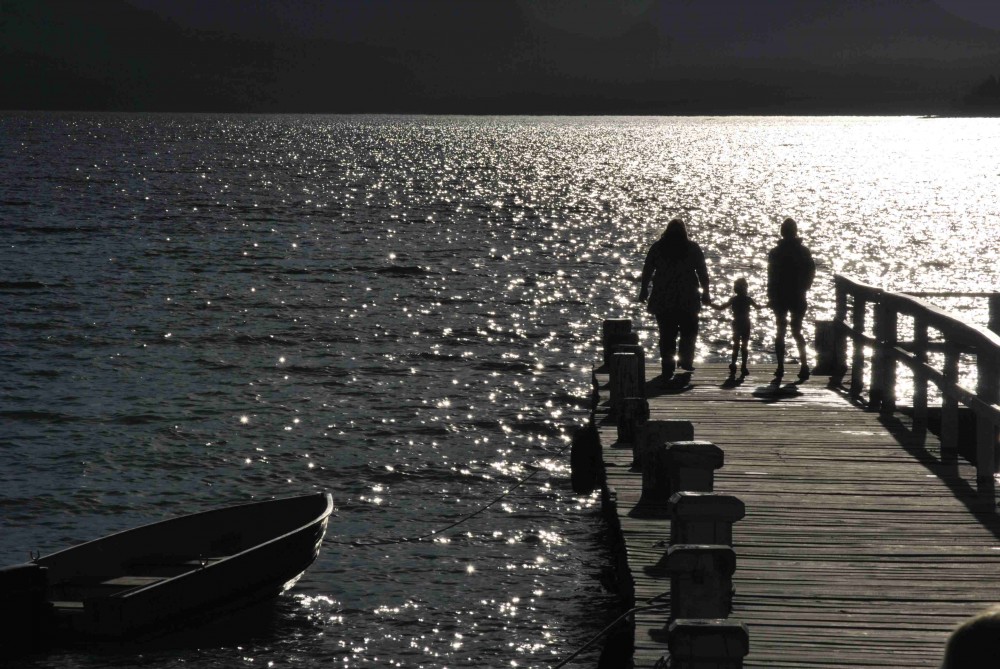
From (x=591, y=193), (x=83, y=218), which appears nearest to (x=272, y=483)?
(x=83, y=218)

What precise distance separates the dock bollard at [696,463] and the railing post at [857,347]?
276 inches

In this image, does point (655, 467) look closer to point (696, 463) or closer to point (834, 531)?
point (834, 531)

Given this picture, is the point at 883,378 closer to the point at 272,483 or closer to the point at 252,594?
the point at 252,594

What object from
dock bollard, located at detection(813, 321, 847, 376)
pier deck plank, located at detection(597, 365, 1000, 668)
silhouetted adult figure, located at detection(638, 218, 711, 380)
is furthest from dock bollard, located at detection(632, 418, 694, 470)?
dock bollard, located at detection(813, 321, 847, 376)

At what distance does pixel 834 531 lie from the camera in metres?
9.50

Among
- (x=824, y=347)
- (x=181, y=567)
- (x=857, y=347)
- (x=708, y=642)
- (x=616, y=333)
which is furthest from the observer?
(x=824, y=347)

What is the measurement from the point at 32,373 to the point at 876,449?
21.1 m

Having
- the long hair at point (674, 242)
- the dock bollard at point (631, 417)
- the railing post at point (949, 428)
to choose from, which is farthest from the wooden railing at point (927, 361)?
the dock bollard at point (631, 417)

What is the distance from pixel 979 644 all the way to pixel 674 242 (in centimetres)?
1327

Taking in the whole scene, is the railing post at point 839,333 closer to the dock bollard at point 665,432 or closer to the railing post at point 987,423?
the railing post at point 987,423

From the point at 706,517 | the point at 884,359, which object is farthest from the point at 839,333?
the point at 706,517

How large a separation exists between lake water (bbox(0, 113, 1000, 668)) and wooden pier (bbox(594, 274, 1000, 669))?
2.74 metres

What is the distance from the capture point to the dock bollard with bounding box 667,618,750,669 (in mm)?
6043

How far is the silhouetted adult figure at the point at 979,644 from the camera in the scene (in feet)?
8.30
